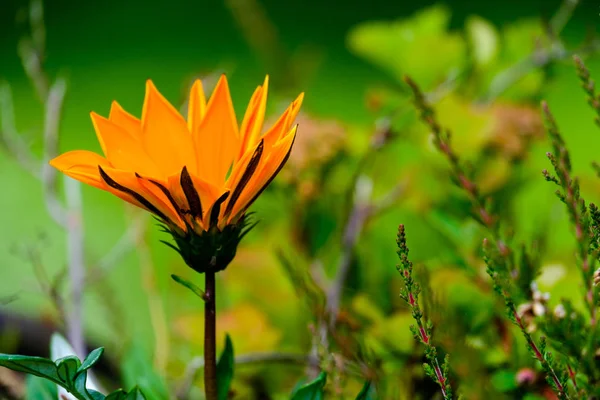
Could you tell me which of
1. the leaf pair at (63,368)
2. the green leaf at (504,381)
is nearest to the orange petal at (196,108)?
the leaf pair at (63,368)

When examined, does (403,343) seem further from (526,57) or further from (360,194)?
(526,57)

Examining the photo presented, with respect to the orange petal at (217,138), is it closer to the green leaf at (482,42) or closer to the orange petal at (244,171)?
the orange petal at (244,171)

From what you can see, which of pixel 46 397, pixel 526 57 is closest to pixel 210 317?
pixel 46 397

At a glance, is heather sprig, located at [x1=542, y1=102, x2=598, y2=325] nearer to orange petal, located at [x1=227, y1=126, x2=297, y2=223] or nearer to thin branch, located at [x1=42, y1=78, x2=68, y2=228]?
orange petal, located at [x1=227, y1=126, x2=297, y2=223]

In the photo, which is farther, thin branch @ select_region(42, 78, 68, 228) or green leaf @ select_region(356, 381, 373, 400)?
thin branch @ select_region(42, 78, 68, 228)

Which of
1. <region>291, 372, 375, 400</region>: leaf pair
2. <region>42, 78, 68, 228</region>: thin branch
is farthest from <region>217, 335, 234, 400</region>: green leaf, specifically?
<region>42, 78, 68, 228</region>: thin branch

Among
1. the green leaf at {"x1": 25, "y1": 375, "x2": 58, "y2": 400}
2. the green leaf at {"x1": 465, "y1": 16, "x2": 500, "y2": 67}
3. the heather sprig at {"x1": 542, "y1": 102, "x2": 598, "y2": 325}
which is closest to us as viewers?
the heather sprig at {"x1": 542, "y1": 102, "x2": 598, "y2": 325}
